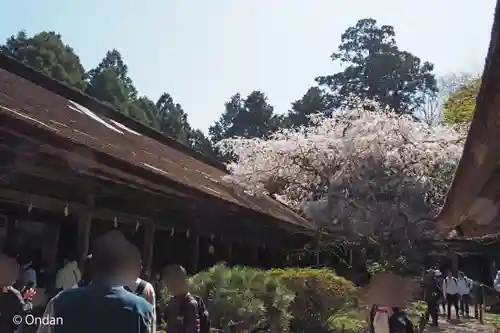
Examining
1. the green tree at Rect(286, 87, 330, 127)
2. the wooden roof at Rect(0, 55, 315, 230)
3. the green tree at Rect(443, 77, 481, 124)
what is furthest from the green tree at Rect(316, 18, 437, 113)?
the wooden roof at Rect(0, 55, 315, 230)

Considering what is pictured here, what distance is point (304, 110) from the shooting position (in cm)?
4522

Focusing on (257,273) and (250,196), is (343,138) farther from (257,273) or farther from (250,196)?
(257,273)

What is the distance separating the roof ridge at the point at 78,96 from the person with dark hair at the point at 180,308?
26.4 ft

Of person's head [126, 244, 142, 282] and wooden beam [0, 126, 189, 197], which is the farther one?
wooden beam [0, 126, 189, 197]

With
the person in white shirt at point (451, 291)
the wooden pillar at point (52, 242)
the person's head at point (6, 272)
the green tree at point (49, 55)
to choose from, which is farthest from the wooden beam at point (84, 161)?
the green tree at point (49, 55)

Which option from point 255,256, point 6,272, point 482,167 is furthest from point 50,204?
point 255,256

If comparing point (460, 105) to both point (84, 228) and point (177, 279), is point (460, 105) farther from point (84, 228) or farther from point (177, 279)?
point (177, 279)

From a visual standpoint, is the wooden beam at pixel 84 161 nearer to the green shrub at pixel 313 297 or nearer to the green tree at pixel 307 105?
the green shrub at pixel 313 297

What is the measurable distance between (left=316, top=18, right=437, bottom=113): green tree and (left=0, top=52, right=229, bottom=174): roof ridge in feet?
91.6

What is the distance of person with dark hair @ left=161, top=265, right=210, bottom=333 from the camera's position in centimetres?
465

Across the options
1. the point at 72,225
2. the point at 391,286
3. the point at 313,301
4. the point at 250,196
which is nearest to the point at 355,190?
the point at 250,196

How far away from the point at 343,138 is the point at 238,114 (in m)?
35.0

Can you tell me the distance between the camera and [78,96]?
42.9 feet

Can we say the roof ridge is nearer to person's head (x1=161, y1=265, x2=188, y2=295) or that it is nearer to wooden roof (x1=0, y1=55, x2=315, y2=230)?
wooden roof (x1=0, y1=55, x2=315, y2=230)
